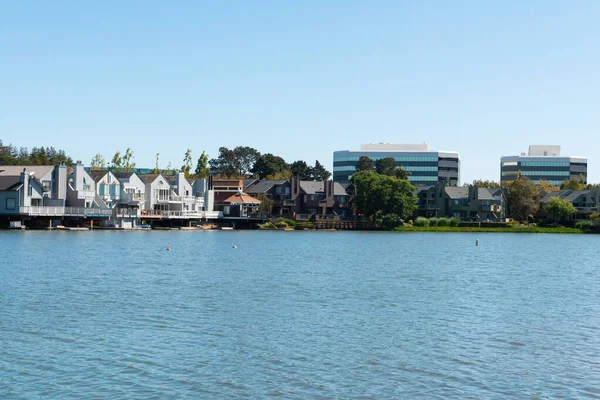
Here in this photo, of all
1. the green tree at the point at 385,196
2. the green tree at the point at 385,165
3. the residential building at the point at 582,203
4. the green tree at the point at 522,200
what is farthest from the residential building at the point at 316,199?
the residential building at the point at 582,203

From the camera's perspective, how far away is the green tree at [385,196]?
138250mm

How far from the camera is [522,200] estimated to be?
161 meters

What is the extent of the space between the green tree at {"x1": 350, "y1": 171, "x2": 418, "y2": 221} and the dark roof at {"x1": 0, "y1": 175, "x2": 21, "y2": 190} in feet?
211

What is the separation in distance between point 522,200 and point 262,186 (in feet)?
Result: 190

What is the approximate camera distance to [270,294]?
37.8 m

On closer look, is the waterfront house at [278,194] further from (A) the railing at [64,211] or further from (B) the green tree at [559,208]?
(B) the green tree at [559,208]

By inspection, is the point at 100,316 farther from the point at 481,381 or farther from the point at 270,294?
the point at 481,381

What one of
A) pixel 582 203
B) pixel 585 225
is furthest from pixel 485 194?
pixel 582 203

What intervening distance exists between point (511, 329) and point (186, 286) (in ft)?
63.1

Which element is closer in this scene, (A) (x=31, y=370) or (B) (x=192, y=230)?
(A) (x=31, y=370)

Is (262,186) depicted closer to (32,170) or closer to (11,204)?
(32,170)

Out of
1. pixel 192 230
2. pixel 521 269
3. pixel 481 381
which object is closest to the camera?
pixel 481 381

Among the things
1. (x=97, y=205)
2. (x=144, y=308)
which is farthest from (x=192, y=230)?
(x=144, y=308)

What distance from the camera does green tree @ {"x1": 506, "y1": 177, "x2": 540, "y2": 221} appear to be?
160875mm
